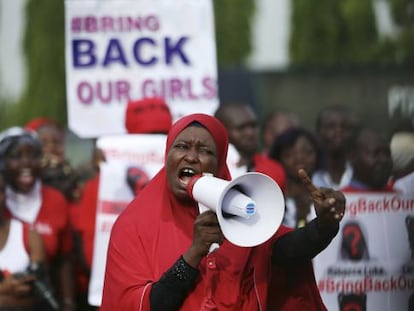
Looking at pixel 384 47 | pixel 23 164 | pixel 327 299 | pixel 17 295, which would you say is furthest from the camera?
pixel 384 47

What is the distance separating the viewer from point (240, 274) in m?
4.57

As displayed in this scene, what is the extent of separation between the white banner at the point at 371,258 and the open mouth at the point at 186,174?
5.12 ft

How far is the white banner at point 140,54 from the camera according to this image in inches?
329

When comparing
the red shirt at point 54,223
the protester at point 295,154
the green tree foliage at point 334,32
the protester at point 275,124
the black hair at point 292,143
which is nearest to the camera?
the red shirt at point 54,223

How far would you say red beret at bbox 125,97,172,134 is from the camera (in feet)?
23.6

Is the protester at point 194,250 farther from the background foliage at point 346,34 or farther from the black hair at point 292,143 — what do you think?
the background foliage at point 346,34

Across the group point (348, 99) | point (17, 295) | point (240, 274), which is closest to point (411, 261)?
point (240, 274)

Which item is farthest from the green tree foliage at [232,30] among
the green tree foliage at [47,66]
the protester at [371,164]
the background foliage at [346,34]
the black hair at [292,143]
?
the protester at [371,164]

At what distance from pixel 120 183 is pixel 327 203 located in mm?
2803

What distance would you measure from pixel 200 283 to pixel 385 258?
1726mm

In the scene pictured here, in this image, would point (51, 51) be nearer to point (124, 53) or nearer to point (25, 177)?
point (124, 53)

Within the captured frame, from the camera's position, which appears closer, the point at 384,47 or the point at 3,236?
the point at 3,236

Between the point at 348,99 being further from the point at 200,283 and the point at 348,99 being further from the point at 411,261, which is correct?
the point at 200,283

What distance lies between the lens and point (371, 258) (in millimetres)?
6117
